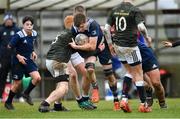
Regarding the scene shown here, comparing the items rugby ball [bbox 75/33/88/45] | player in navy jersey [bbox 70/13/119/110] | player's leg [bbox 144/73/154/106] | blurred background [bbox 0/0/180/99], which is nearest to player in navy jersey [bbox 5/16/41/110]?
player in navy jersey [bbox 70/13/119/110]

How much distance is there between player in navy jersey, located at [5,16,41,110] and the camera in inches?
622

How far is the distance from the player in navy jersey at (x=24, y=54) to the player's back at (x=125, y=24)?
2.46 meters

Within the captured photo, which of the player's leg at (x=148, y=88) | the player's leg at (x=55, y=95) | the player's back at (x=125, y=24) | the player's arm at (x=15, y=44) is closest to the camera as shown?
the player's leg at (x=55, y=95)

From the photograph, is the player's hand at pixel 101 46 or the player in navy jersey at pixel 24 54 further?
the player's hand at pixel 101 46

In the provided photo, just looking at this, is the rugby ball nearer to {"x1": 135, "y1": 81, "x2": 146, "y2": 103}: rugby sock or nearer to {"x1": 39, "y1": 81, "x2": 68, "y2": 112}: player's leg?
{"x1": 39, "y1": 81, "x2": 68, "y2": 112}: player's leg

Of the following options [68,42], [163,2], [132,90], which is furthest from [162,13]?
[68,42]

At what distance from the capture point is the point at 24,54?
16.0 metres

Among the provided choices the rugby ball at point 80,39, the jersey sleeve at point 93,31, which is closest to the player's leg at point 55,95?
the rugby ball at point 80,39

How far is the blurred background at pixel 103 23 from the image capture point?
24.0 m

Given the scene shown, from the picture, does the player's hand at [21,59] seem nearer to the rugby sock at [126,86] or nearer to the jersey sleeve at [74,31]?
the jersey sleeve at [74,31]

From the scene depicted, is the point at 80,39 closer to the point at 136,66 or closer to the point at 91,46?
the point at 91,46

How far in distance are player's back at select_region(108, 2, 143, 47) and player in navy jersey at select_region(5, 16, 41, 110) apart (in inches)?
96.8

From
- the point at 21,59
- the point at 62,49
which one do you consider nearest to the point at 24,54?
the point at 21,59

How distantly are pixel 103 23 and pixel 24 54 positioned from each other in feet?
28.4
